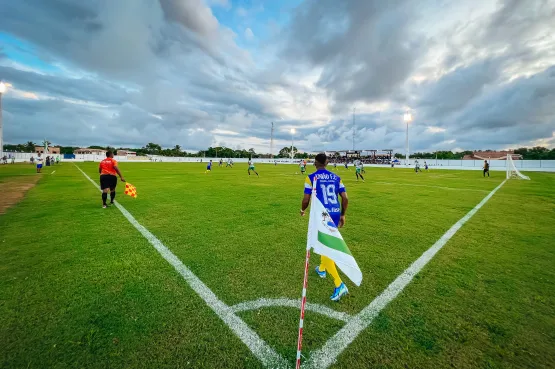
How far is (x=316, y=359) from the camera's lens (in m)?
2.32

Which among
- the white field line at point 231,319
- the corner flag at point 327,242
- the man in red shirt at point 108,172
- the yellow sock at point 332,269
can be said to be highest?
the man in red shirt at point 108,172

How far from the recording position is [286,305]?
3.13 m

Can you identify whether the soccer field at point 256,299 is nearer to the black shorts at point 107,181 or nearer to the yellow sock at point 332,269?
the yellow sock at point 332,269

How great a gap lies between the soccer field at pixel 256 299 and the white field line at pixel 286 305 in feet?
0.05

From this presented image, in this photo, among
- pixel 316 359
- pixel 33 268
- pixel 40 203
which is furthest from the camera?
pixel 40 203

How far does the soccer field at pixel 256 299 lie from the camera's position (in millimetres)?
2381

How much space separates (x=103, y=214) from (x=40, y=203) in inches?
156

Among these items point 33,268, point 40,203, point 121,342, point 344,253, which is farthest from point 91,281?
point 40,203

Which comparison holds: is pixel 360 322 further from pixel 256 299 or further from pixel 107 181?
pixel 107 181

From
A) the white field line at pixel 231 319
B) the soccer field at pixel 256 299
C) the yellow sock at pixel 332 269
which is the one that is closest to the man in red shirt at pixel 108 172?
the soccer field at pixel 256 299

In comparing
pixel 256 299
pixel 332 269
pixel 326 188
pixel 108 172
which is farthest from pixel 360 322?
pixel 108 172

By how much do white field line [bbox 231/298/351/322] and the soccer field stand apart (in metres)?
0.02

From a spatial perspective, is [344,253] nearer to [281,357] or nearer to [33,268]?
[281,357]

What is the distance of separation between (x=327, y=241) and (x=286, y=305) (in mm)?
984
